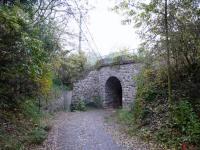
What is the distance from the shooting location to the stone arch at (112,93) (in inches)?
804

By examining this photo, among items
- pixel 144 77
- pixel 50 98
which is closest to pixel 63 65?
pixel 50 98

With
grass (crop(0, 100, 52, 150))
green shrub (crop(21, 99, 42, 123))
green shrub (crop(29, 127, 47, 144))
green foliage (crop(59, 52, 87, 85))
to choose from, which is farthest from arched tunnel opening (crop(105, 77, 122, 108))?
green shrub (crop(29, 127, 47, 144))

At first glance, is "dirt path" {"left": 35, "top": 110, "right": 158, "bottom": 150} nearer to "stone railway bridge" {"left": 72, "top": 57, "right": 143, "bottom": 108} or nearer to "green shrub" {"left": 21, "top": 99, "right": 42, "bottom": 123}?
"green shrub" {"left": 21, "top": 99, "right": 42, "bottom": 123}

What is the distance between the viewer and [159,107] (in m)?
9.95

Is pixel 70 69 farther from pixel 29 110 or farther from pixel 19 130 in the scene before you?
pixel 19 130

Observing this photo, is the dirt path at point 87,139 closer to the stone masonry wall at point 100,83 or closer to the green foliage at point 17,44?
the green foliage at point 17,44

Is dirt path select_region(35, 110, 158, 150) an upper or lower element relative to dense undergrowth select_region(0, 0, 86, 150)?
lower

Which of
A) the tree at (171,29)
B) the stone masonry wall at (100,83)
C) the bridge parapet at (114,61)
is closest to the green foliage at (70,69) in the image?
the stone masonry wall at (100,83)

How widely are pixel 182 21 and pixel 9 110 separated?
21.8ft

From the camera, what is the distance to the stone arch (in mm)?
20422

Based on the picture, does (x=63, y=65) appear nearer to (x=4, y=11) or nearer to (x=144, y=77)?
(x=144, y=77)

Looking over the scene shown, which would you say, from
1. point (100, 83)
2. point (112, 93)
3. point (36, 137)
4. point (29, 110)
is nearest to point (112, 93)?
point (112, 93)

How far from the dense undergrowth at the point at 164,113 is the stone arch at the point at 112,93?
8019mm

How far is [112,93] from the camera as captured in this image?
823 inches
